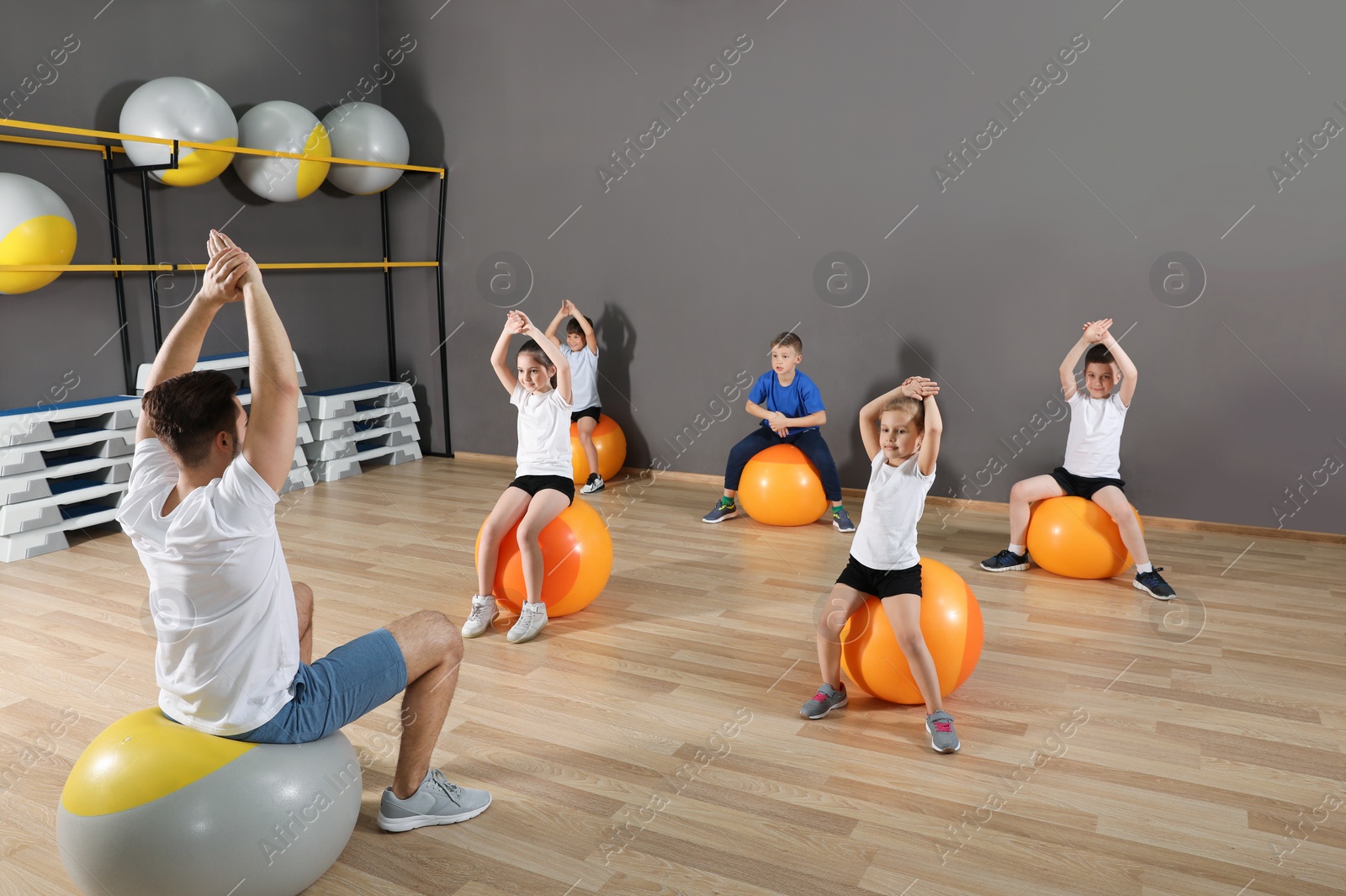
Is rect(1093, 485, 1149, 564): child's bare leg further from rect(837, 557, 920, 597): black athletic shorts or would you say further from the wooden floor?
rect(837, 557, 920, 597): black athletic shorts

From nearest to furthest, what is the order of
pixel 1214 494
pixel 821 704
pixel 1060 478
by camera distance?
pixel 821 704
pixel 1060 478
pixel 1214 494

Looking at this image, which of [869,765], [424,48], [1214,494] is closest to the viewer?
[869,765]

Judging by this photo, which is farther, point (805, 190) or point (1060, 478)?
point (805, 190)

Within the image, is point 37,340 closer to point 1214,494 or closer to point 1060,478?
point 1060,478

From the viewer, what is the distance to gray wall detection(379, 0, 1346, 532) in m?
4.19

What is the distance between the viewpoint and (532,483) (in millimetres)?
3215

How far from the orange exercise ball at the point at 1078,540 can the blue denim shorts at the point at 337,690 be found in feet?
9.05

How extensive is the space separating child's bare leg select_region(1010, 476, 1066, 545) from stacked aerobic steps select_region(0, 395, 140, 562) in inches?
146

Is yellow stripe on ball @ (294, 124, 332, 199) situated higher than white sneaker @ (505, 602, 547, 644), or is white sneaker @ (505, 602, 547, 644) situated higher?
yellow stripe on ball @ (294, 124, 332, 199)

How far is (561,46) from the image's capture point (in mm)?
5574

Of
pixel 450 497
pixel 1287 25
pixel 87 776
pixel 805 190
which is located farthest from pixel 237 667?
pixel 1287 25

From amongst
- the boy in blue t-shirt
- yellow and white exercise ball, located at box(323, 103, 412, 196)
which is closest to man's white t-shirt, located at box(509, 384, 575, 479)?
the boy in blue t-shirt

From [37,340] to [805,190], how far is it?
393cm

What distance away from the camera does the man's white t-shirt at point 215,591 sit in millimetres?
1547
